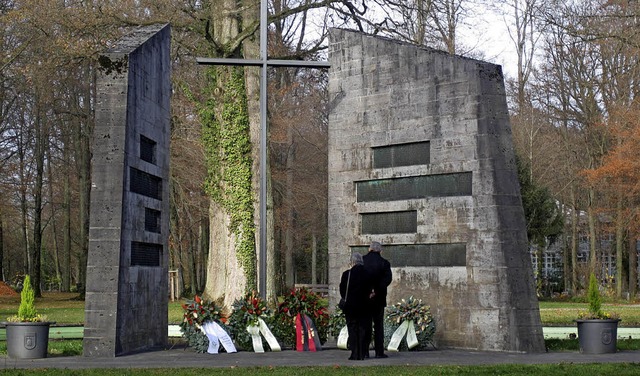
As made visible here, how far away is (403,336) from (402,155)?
3.42 metres

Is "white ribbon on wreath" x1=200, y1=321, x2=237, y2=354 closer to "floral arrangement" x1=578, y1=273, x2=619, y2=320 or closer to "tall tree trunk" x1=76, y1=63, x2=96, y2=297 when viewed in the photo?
"floral arrangement" x1=578, y1=273, x2=619, y2=320

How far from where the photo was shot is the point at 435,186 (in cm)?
1728

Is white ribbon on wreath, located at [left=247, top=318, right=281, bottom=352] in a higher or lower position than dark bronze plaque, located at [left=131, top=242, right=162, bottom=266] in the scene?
lower

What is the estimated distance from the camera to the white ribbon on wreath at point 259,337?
16406mm

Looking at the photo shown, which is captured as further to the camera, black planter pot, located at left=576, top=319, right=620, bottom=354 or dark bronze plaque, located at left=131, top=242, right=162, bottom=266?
dark bronze plaque, located at left=131, top=242, right=162, bottom=266

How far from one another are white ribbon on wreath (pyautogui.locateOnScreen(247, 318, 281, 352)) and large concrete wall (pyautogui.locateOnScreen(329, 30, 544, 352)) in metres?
2.14

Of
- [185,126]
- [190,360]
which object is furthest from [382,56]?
[185,126]

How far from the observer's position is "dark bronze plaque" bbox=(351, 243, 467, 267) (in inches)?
664

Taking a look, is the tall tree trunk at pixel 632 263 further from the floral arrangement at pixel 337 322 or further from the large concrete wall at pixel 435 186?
the floral arrangement at pixel 337 322

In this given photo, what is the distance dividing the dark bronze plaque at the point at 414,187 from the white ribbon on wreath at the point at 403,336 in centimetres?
243

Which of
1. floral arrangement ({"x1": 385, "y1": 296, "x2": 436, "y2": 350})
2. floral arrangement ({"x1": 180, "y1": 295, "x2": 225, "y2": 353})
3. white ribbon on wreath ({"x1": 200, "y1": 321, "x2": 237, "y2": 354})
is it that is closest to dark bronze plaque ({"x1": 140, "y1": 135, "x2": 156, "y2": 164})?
floral arrangement ({"x1": 180, "y1": 295, "x2": 225, "y2": 353})

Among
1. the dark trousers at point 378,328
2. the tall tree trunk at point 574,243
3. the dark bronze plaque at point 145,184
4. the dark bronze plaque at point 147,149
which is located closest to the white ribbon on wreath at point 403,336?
the dark trousers at point 378,328

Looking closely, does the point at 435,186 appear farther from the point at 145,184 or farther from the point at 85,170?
the point at 85,170

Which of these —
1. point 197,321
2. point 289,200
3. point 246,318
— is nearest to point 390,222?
point 246,318
